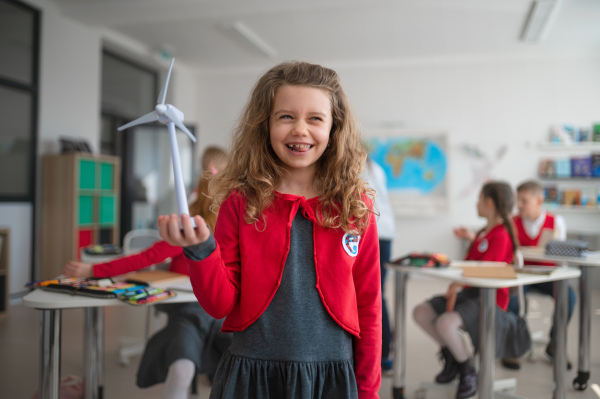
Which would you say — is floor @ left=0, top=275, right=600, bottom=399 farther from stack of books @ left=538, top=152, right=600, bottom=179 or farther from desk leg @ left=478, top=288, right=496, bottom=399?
stack of books @ left=538, top=152, right=600, bottom=179

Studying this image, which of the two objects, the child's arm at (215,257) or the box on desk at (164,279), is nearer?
the child's arm at (215,257)

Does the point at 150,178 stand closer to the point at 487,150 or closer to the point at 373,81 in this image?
the point at 373,81

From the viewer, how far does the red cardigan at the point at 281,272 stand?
3.17 ft

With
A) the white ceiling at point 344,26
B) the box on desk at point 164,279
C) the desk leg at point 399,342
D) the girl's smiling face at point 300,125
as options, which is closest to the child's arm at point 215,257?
the girl's smiling face at point 300,125

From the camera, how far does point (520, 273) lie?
2.09m

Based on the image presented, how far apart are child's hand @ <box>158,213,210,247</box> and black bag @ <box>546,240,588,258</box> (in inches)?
102

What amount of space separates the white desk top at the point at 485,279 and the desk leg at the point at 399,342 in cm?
15

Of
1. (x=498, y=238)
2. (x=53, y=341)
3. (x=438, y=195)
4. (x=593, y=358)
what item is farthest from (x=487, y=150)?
(x=53, y=341)

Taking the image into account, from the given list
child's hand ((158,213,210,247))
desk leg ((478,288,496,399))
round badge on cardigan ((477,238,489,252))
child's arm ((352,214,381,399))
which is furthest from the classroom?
child's hand ((158,213,210,247))

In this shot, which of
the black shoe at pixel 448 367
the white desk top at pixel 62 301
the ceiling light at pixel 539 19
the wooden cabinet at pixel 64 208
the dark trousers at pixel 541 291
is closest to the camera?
the white desk top at pixel 62 301

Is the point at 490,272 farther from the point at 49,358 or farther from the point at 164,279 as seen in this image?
the point at 49,358

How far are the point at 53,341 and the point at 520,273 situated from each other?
1.87 meters

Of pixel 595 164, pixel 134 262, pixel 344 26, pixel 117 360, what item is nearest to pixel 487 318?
pixel 134 262

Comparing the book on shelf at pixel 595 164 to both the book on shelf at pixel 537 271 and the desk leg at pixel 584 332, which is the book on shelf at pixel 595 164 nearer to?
the desk leg at pixel 584 332
